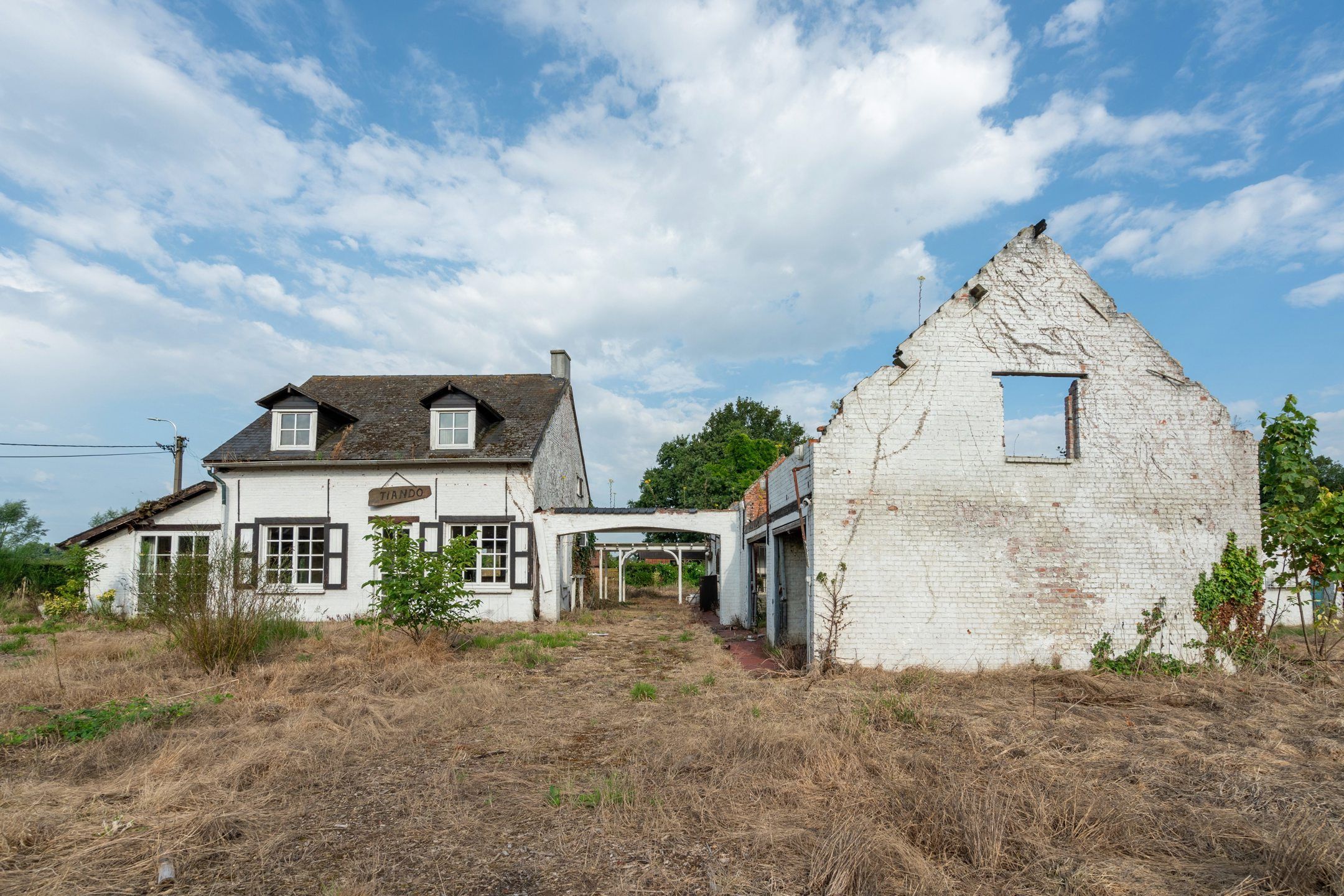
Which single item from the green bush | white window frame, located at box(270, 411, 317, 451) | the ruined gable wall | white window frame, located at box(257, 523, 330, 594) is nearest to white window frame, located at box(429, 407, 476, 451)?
white window frame, located at box(270, 411, 317, 451)

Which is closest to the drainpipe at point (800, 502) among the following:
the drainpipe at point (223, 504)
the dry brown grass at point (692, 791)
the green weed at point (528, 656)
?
the dry brown grass at point (692, 791)

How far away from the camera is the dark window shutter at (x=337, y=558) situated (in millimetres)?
17984

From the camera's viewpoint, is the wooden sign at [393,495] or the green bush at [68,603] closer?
the green bush at [68,603]

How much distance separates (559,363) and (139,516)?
11605mm

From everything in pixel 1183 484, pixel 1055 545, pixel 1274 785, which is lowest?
pixel 1274 785

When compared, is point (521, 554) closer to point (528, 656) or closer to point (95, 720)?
point (528, 656)

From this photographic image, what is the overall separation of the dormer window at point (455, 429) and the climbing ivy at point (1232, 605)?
14773 mm

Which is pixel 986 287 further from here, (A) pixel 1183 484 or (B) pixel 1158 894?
(B) pixel 1158 894

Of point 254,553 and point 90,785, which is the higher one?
point 254,553

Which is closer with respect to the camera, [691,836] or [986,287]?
[691,836]

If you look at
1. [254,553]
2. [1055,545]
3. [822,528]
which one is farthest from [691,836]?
[254,553]

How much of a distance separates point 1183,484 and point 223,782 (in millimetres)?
11864

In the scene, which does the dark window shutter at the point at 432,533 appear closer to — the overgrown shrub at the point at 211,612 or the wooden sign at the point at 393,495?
the wooden sign at the point at 393,495

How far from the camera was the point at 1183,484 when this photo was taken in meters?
10.7
